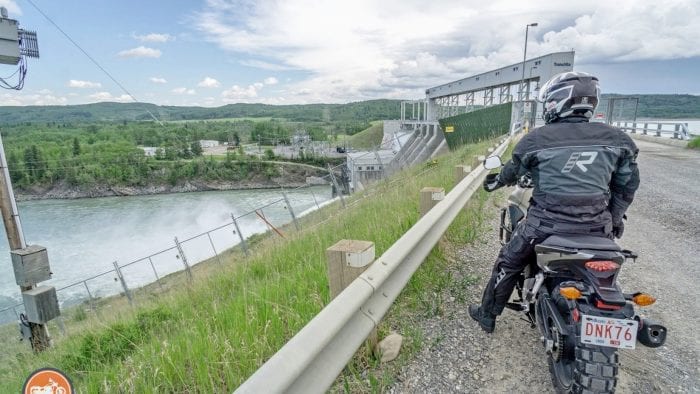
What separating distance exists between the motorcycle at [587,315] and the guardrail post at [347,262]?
1094mm

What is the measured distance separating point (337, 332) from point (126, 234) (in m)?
55.0

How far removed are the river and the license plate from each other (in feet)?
47.1

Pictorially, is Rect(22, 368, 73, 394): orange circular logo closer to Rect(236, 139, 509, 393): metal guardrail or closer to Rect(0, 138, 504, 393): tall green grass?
Rect(236, 139, 509, 393): metal guardrail

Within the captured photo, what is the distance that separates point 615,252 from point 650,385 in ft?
3.09

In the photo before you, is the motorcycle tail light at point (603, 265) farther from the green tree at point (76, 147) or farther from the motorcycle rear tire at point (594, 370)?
the green tree at point (76, 147)

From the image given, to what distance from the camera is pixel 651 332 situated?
1.94 metres

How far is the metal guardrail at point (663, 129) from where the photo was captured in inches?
698

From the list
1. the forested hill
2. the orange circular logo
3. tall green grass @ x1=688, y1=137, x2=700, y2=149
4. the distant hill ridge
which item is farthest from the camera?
the forested hill

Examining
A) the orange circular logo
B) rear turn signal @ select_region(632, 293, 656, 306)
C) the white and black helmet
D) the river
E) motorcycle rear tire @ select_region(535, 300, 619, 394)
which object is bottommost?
the river

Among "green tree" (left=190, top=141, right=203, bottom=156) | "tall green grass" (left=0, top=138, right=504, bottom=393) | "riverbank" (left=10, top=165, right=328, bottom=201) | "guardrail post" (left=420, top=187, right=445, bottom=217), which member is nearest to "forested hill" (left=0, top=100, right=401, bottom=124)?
"green tree" (left=190, top=141, right=203, bottom=156)

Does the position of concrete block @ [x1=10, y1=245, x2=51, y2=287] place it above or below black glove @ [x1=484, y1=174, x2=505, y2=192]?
below

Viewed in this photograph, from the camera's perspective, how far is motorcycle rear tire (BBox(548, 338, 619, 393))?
1.82 meters

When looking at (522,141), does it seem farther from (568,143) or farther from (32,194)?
(32,194)

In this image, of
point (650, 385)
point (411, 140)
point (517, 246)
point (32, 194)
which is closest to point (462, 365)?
point (517, 246)
